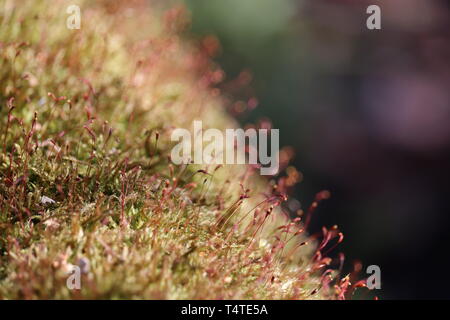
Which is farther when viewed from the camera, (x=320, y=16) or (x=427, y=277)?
(x=320, y=16)

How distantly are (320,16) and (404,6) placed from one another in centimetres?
232

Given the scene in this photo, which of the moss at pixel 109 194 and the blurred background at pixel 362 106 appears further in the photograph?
the blurred background at pixel 362 106

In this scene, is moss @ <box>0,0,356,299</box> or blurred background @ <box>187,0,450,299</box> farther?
blurred background @ <box>187,0,450,299</box>

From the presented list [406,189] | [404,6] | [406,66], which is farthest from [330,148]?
[404,6]

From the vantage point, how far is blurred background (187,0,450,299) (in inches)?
430

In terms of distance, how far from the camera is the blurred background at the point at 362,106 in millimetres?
10922

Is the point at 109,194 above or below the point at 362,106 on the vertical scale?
below

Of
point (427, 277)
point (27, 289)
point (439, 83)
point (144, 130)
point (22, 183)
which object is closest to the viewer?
point (27, 289)

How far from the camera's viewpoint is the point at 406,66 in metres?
12.7

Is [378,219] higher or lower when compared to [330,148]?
lower

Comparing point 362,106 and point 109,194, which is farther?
point 362,106

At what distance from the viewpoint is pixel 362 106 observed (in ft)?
40.5
